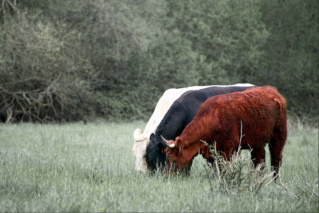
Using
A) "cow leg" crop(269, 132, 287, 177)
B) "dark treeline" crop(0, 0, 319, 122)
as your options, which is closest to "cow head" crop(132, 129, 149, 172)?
"cow leg" crop(269, 132, 287, 177)

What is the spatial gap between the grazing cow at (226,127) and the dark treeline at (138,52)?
38.2ft

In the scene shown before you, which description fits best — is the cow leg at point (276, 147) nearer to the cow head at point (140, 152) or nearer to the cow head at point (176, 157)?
the cow head at point (176, 157)

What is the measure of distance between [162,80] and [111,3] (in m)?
5.69

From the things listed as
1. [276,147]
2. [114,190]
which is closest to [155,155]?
[114,190]

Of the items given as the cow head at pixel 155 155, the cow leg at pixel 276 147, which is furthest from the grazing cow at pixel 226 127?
the cow leg at pixel 276 147

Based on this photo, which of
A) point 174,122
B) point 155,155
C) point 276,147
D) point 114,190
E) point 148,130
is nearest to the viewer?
point 114,190

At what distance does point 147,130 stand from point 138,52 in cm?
1508

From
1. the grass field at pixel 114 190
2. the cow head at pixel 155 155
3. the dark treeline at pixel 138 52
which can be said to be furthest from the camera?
the dark treeline at pixel 138 52

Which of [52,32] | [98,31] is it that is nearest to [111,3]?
[98,31]

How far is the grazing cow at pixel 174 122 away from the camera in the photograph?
20.2ft

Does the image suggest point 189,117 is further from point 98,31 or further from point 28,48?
point 98,31

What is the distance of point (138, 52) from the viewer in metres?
21.7

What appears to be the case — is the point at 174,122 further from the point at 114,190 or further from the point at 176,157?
the point at 114,190

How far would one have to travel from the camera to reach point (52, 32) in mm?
18188
